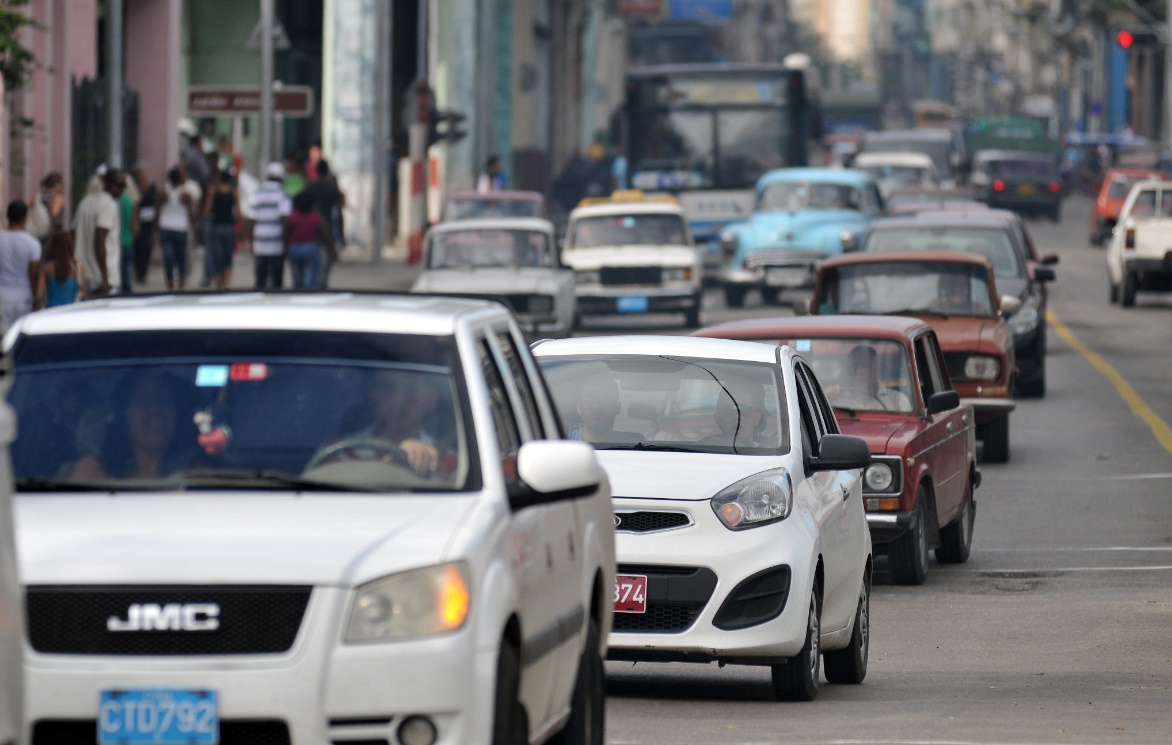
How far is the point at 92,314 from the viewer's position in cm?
635

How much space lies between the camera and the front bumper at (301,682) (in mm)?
5152

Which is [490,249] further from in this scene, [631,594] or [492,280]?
[631,594]

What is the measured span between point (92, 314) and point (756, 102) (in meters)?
35.2

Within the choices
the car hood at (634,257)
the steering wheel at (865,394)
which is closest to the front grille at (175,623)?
the steering wheel at (865,394)

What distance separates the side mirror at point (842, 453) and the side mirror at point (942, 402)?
3.83m

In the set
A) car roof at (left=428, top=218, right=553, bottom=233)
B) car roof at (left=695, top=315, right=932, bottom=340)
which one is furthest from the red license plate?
car roof at (left=428, top=218, right=553, bottom=233)

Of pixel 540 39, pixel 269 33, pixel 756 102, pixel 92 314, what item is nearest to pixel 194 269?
pixel 269 33

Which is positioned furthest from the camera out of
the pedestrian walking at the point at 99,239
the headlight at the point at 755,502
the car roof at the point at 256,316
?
the pedestrian walking at the point at 99,239

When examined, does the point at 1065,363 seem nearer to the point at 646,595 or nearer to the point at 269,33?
the point at 269,33

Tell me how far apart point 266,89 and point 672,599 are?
24960 millimetres

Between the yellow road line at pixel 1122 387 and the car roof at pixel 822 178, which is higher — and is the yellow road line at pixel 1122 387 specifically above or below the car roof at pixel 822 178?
below

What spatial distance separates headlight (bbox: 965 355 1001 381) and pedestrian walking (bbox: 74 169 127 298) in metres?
9.17

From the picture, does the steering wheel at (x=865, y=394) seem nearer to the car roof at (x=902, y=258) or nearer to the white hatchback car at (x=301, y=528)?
the car roof at (x=902, y=258)

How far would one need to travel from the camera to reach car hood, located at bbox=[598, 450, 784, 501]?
8.98 metres
